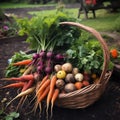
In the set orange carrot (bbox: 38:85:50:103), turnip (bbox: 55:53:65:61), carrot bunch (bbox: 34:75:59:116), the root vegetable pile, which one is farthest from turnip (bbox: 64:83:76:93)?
turnip (bbox: 55:53:65:61)

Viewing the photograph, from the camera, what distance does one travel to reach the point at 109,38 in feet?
16.7

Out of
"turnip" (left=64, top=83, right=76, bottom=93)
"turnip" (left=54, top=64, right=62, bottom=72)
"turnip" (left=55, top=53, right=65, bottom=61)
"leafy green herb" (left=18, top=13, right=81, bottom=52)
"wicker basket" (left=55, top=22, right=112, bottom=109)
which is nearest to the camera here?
"wicker basket" (left=55, top=22, right=112, bottom=109)

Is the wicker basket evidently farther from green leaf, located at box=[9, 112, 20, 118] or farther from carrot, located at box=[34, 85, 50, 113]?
green leaf, located at box=[9, 112, 20, 118]

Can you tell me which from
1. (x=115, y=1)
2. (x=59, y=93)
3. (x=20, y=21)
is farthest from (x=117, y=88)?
(x=115, y=1)

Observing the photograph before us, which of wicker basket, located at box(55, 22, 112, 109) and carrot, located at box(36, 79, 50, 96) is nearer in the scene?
wicker basket, located at box(55, 22, 112, 109)

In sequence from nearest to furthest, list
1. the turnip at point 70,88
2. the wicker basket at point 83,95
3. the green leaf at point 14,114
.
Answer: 1. the wicker basket at point 83,95
2. the turnip at point 70,88
3. the green leaf at point 14,114

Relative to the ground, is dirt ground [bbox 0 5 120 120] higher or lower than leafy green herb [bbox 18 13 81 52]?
lower

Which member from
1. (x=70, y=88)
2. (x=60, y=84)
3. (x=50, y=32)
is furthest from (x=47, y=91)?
(x=50, y=32)

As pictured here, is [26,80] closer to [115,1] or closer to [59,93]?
[59,93]

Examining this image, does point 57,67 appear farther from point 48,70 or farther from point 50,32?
point 50,32

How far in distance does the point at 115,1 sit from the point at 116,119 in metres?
6.62

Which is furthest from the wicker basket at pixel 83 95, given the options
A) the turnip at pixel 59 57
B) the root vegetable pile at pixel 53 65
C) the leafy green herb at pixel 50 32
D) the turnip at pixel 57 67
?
the leafy green herb at pixel 50 32

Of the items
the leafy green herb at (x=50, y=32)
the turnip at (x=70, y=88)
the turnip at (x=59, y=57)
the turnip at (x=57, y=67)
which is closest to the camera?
the turnip at (x=70, y=88)

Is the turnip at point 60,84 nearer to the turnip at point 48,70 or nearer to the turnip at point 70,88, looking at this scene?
the turnip at point 70,88
